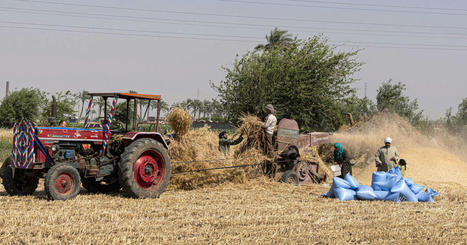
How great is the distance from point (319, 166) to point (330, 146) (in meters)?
7.17

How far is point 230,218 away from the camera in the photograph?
24.4 ft

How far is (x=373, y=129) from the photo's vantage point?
17.5m

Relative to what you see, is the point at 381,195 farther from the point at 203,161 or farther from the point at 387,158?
the point at 203,161

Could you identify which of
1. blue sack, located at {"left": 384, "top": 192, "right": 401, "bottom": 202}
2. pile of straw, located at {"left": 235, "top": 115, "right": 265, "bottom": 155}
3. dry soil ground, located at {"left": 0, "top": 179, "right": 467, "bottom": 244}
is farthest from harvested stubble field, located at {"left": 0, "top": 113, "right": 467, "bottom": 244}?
pile of straw, located at {"left": 235, "top": 115, "right": 265, "bottom": 155}

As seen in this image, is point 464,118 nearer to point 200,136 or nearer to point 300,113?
point 300,113

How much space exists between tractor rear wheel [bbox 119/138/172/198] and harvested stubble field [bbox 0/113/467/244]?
11.3 inches

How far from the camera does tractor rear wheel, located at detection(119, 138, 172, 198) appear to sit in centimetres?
934

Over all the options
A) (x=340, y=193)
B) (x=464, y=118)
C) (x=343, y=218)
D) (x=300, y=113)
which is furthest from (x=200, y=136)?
(x=464, y=118)

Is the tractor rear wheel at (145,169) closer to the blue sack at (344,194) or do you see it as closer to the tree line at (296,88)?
the blue sack at (344,194)

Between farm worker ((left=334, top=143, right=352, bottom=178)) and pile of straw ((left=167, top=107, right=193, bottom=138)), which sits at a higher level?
pile of straw ((left=167, top=107, right=193, bottom=138))

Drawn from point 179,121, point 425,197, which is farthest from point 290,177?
point 425,197

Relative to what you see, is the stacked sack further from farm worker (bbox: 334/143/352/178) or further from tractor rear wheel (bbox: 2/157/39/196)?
tractor rear wheel (bbox: 2/157/39/196)

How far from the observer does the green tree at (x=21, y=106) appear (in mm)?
41469

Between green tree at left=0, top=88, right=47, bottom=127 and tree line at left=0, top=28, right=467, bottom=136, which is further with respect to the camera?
green tree at left=0, top=88, right=47, bottom=127
